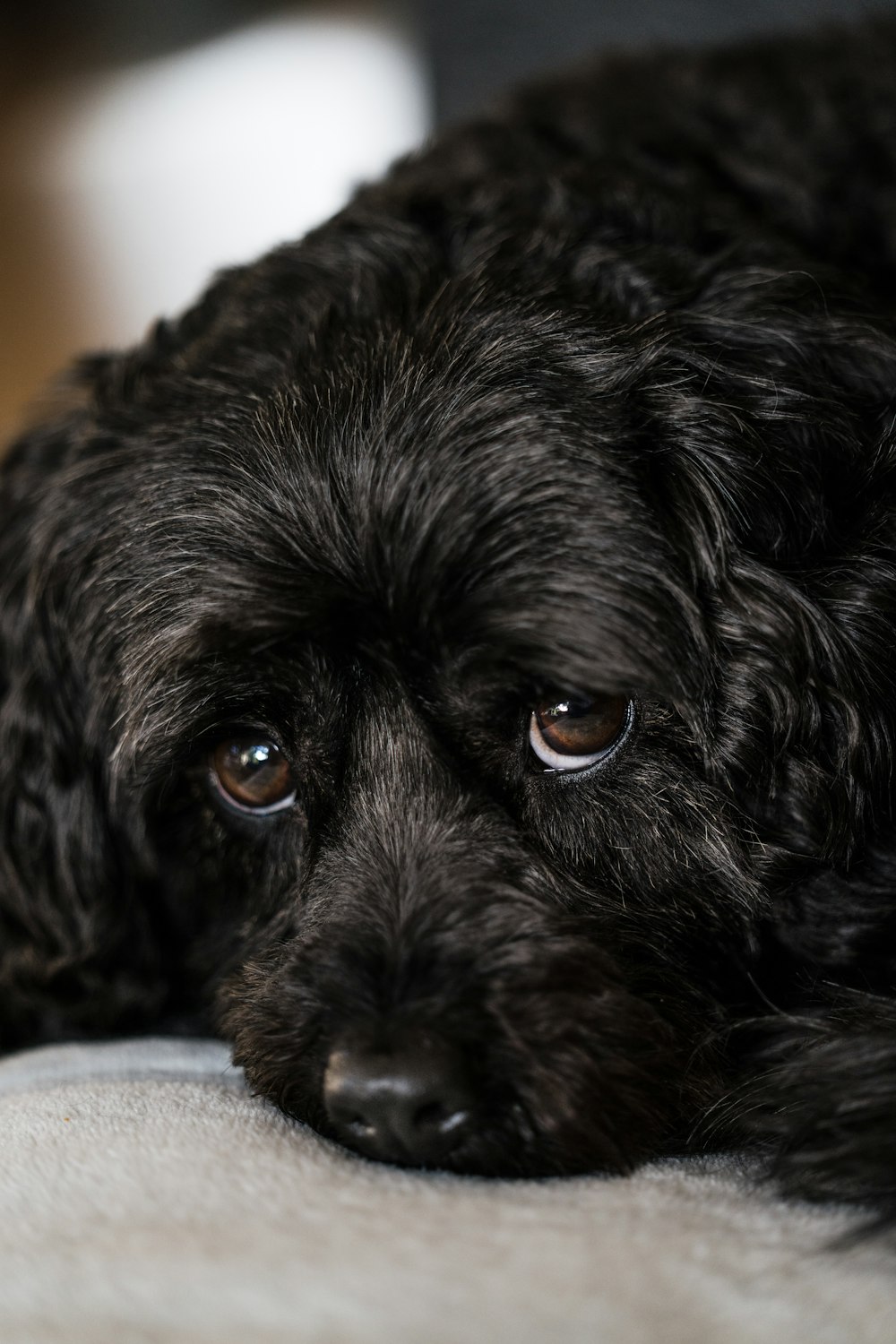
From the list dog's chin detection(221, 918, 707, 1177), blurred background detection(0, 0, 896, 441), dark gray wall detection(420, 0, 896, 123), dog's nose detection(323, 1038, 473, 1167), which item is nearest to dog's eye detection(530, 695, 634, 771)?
dog's chin detection(221, 918, 707, 1177)

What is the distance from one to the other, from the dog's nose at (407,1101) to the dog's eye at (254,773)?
1.65 feet

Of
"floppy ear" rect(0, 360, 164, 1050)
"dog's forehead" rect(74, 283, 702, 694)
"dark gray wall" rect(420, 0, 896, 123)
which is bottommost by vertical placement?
"floppy ear" rect(0, 360, 164, 1050)

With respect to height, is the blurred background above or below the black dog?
above

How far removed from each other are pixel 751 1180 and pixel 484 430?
0.85 m

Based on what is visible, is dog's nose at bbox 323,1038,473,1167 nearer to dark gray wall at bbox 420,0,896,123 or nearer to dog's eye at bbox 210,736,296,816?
dog's eye at bbox 210,736,296,816

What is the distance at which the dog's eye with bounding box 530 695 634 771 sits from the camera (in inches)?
58.2

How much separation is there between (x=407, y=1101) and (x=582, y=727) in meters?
A: 0.48

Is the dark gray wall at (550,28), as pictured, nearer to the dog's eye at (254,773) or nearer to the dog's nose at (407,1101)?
the dog's eye at (254,773)

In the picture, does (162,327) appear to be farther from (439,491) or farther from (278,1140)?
(278,1140)

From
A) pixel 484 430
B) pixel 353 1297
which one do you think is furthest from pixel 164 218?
pixel 353 1297

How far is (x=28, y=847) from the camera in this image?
2.00 meters

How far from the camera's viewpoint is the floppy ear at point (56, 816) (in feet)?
6.16

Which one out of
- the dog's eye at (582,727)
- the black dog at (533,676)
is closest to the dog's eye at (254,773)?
the black dog at (533,676)

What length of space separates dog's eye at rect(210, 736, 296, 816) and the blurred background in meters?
2.56
